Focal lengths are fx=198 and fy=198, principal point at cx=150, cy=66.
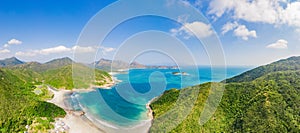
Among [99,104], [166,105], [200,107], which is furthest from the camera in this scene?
[99,104]

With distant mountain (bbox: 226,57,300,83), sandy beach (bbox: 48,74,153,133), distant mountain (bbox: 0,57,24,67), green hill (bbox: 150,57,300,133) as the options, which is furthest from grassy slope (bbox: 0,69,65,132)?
distant mountain (bbox: 0,57,24,67)

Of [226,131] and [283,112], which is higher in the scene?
[283,112]

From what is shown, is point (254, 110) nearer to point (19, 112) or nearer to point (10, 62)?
point (19, 112)

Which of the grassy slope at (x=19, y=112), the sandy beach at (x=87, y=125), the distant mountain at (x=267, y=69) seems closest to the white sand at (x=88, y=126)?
the sandy beach at (x=87, y=125)

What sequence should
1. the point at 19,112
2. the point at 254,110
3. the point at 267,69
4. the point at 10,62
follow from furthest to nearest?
the point at 10,62, the point at 267,69, the point at 19,112, the point at 254,110

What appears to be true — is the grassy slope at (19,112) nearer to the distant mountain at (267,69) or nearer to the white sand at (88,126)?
the white sand at (88,126)

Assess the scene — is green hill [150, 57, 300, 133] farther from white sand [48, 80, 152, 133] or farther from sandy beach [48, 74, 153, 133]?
sandy beach [48, 74, 153, 133]

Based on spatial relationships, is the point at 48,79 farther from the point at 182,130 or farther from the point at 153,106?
the point at 182,130

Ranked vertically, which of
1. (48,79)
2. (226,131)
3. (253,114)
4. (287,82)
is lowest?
(226,131)

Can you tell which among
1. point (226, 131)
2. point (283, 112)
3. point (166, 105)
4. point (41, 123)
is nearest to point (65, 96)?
point (41, 123)

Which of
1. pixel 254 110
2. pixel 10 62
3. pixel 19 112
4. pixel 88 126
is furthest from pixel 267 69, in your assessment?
pixel 10 62

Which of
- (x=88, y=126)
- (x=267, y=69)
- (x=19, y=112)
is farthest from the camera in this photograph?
(x=267, y=69)
